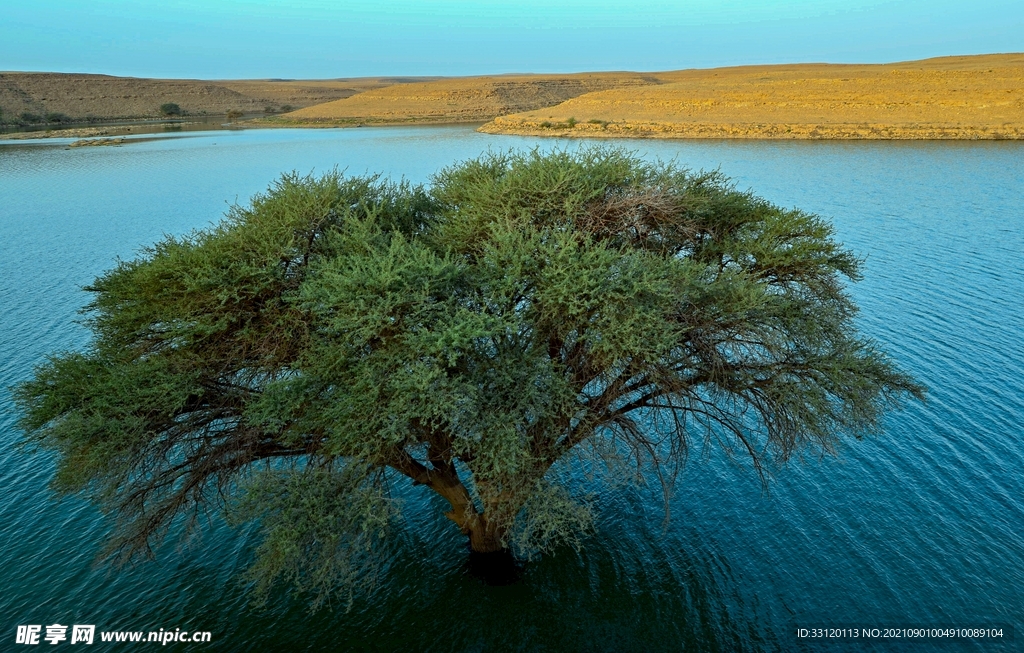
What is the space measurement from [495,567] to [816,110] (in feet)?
346

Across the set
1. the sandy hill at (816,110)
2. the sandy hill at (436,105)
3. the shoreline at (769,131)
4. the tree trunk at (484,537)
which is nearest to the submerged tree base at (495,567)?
the tree trunk at (484,537)

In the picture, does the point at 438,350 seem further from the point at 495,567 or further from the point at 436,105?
the point at 436,105

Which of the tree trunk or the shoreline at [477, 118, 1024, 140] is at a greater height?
the shoreline at [477, 118, 1024, 140]

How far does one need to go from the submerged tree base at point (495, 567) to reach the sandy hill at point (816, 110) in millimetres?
89597

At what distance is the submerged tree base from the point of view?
54.1ft

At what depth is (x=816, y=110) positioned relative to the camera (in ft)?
332

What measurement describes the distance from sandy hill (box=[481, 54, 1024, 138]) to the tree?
3394 inches

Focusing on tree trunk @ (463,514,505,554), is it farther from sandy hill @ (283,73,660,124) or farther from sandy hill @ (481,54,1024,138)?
sandy hill @ (283,73,660,124)

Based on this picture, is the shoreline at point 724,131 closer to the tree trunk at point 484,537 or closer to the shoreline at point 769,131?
the shoreline at point 769,131

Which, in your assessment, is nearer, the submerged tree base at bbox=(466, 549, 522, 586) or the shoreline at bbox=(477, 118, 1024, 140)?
the submerged tree base at bbox=(466, 549, 522, 586)

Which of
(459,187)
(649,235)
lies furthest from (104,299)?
(649,235)

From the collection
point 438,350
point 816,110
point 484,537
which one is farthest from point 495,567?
point 816,110

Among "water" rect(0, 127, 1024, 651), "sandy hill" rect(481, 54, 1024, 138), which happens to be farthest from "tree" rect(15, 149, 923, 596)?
"sandy hill" rect(481, 54, 1024, 138)

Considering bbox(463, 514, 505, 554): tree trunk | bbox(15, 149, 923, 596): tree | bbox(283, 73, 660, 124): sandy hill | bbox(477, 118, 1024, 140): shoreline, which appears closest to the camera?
bbox(15, 149, 923, 596): tree
